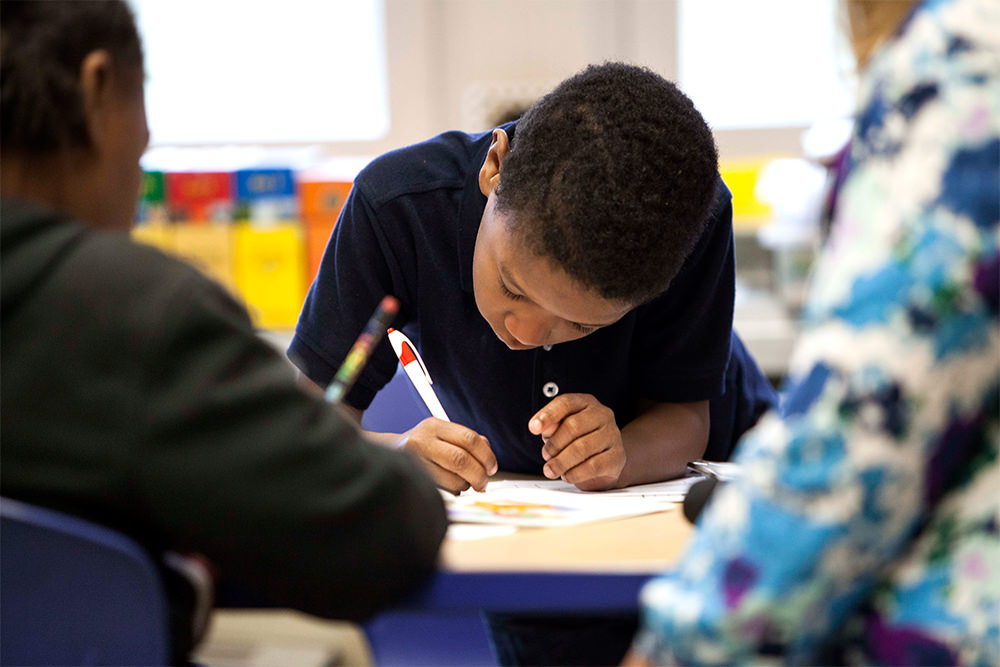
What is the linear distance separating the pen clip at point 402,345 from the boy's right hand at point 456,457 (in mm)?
166

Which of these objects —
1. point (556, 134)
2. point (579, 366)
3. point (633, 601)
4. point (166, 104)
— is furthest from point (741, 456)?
point (166, 104)

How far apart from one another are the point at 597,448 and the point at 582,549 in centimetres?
34

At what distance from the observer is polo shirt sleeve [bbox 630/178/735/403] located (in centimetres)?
123

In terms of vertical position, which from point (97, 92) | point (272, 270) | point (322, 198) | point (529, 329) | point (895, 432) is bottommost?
point (272, 270)

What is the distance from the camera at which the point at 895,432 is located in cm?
52

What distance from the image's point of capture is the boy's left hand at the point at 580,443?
3.58 ft

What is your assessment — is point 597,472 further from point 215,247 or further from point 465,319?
point 215,247

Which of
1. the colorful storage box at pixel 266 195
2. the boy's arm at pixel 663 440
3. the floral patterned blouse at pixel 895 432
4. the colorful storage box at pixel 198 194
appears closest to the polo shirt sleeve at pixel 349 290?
the boy's arm at pixel 663 440

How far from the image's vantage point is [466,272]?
1247 millimetres

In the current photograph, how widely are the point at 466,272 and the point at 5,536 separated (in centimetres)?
70

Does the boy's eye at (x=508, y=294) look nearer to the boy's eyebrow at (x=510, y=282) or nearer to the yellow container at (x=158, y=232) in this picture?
the boy's eyebrow at (x=510, y=282)

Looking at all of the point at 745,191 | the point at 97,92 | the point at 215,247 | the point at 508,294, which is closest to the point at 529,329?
the point at 508,294

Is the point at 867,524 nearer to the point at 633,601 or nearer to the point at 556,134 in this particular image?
the point at 633,601

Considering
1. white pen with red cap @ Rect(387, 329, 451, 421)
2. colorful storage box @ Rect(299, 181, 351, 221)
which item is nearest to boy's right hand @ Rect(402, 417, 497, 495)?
white pen with red cap @ Rect(387, 329, 451, 421)
